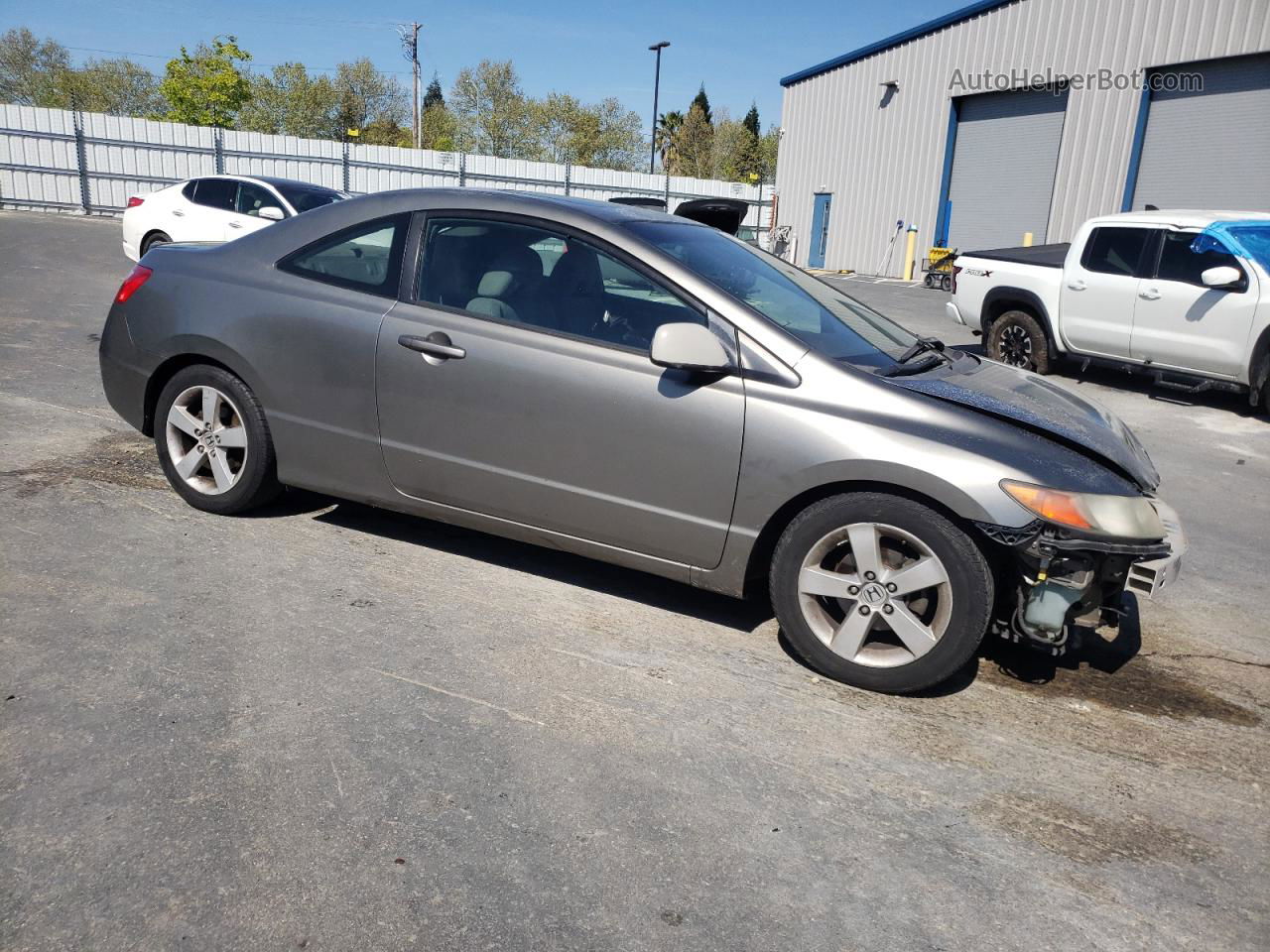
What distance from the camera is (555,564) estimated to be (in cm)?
448

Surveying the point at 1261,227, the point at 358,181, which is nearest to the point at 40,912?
the point at 1261,227

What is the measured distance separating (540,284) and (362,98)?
6561 cm

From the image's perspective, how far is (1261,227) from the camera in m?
9.41

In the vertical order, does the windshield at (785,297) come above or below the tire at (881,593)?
above

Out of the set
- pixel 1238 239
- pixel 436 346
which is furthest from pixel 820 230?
pixel 436 346

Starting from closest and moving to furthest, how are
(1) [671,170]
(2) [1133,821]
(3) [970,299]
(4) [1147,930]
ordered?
(4) [1147,930] < (2) [1133,821] < (3) [970,299] < (1) [671,170]

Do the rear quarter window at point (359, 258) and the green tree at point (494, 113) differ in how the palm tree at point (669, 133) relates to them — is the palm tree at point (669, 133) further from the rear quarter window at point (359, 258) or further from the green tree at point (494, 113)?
the rear quarter window at point (359, 258)

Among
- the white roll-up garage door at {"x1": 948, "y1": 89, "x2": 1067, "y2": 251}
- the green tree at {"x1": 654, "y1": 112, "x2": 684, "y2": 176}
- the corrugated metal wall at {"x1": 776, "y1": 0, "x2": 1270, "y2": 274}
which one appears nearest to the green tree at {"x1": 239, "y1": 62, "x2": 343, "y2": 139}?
the green tree at {"x1": 654, "y1": 112, "x2": 684, "y2": 176}

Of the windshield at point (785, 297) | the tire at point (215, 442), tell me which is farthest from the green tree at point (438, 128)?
the windshield at point (785, 297)

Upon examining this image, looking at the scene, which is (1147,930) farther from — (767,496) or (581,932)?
(767,496)

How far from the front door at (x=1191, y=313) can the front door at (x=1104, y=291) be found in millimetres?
144

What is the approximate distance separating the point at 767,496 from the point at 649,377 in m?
0.62

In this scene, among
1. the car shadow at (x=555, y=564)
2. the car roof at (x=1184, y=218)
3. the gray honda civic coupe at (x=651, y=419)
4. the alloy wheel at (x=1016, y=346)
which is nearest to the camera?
the gray honda civic coupe at (x=651, y=419)

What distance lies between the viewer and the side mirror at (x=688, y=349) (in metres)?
3.47
